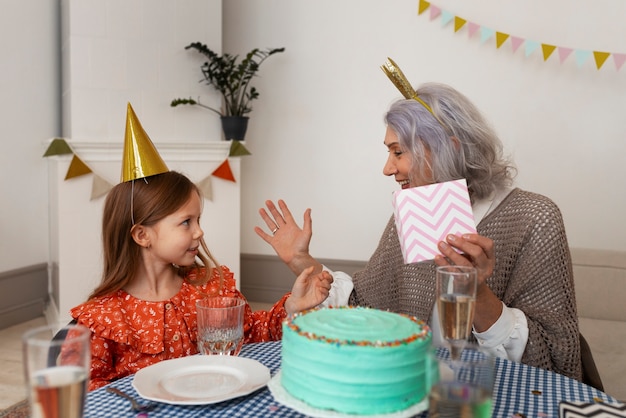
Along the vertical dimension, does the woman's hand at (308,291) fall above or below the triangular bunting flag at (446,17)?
below

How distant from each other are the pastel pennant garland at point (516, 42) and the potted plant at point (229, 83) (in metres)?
0.96

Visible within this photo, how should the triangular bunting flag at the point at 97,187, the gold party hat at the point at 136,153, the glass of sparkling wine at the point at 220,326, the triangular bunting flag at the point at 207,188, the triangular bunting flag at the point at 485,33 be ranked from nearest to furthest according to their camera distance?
1. the glass of sparkling wine at the point at 220,326
2. the gold party hat at the point at 136,153
3. the triangular bunting flag at the point at 97,187
4. the triangular bunting flag at the point at 485,33
5. the triangular bunting flag at the point at 207,188

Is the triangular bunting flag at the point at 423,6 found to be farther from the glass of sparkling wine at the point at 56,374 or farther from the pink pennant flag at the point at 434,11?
the glass of sparkling wine at the point at 56,374

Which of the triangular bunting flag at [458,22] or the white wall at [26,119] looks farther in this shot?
the triangular bunting flag at [458,22]

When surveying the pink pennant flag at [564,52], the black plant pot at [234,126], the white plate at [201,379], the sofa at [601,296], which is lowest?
the sofa at [601,296]

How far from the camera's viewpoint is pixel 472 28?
381 centimetres

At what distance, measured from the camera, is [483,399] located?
786 mm

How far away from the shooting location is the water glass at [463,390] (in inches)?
30.8

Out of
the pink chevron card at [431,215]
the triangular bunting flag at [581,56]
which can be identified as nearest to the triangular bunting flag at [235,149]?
the triangular bunting flag at [581,56]

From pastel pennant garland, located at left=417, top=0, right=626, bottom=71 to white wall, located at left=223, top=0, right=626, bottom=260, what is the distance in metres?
0.03

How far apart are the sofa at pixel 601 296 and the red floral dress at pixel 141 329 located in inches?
53.9

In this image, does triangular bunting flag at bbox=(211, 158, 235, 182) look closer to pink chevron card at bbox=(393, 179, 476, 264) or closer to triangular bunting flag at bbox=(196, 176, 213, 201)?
triangular bunting flag at bbox=(196, 176, 213, 201)

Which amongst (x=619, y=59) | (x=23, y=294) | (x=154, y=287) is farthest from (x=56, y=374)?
(x=619, y=59)

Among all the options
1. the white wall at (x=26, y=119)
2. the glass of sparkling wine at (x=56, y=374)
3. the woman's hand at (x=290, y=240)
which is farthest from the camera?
the white wall at (x=26, y=119)
